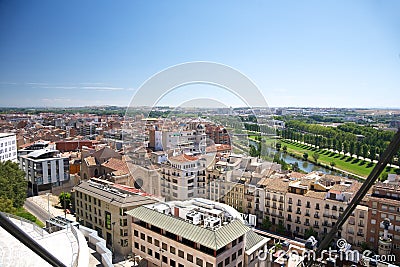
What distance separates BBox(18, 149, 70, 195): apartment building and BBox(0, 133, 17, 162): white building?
220mm

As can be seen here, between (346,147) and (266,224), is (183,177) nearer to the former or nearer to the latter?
(266,224)

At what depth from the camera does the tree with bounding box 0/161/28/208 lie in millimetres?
3947

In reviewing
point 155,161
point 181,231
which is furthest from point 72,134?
point 181,231

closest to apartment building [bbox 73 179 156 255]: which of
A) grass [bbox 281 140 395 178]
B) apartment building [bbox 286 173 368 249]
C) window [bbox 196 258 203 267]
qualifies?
window [bbox 196 258 203 267]

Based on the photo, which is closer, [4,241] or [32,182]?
[4,241]

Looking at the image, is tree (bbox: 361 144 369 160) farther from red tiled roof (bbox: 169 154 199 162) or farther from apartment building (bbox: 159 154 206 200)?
red tiled roof (bbox: 169 154 199 162)

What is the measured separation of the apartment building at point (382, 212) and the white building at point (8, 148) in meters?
6.29

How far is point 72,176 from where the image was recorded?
238 inches

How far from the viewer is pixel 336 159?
889cm

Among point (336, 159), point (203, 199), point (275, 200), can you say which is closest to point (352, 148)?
point (336, 159)

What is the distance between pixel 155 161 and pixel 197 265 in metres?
2.18

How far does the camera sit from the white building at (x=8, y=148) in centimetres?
564

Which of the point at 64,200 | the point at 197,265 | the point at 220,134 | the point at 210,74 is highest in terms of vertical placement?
the point at 210,74

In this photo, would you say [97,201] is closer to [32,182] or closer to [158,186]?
[158,186]
